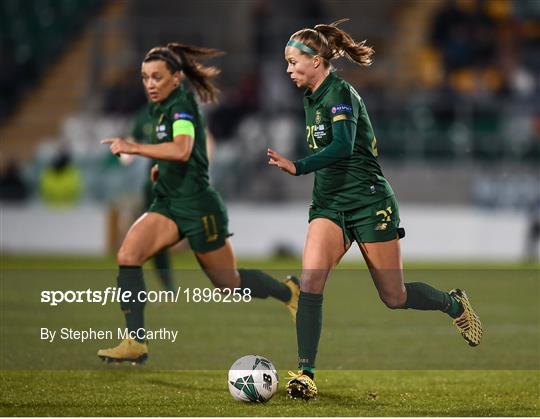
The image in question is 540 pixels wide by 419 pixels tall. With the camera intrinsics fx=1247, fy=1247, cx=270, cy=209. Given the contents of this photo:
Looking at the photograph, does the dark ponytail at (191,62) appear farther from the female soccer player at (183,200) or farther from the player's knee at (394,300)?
the player's knee at (394,300)

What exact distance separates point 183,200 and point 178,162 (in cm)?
27

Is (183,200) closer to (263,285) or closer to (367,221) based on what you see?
(263,285)

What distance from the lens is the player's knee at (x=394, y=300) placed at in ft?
23.1

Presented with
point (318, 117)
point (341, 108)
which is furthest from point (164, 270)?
point (341, 108)

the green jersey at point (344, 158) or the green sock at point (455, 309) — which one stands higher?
the green jersey at point (344, 158)

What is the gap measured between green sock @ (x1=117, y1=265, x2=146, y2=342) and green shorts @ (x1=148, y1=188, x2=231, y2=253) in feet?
1.62

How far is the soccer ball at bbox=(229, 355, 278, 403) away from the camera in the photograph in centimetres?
665

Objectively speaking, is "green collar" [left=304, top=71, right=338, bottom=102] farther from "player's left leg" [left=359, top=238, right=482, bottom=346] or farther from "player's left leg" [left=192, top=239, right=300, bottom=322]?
"player's left leg" [left=192, top=239, right=300, bottom=322]

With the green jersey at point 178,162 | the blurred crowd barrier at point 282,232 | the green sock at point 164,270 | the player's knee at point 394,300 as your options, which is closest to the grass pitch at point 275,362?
the green sock at point 164,270

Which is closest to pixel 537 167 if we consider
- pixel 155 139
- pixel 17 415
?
pixel 155 139

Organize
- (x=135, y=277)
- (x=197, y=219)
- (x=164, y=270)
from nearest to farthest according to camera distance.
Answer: (x=135, y=277) < (x=197, y=219) < (x=164, y=270)

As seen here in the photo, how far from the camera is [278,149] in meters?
19.5

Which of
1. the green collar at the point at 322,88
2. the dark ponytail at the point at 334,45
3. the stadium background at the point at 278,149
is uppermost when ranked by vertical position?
the dark ponytail at the point at 334,45

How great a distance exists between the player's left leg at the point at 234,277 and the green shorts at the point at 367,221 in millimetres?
1435
